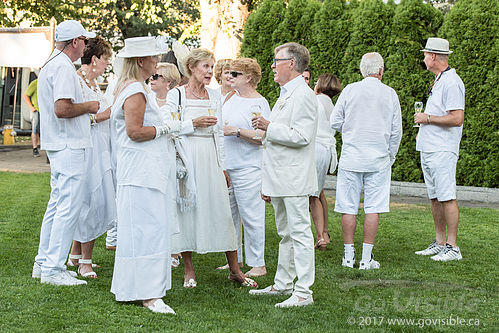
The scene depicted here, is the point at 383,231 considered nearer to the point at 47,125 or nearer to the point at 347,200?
the point at 347,200

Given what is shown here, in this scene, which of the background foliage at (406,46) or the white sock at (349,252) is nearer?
the white sock at (349,252)

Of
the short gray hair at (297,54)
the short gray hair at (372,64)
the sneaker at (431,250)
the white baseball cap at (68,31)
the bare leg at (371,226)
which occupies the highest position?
the white baseball cap at (68,31)

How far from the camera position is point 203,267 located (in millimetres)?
7738

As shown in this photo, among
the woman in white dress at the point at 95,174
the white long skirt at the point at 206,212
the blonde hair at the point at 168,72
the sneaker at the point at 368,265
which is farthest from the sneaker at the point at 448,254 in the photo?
the woman in white dress at the point at 95,174

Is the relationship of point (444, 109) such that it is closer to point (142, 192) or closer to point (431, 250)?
point (431, 250)

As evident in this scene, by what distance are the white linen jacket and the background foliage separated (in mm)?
8219

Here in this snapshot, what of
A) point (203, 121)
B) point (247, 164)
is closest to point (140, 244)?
point (203, 121)

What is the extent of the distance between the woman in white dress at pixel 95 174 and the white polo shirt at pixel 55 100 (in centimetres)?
35

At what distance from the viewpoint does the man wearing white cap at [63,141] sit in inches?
255

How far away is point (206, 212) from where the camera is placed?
675cm

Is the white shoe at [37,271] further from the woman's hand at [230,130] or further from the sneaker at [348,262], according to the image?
the sneaker at [348,262]

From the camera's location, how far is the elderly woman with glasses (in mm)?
7340

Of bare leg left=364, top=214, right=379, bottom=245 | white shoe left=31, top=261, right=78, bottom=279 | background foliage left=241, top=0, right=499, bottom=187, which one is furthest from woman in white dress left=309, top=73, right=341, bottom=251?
background foliage left=241, top=0, right=499, bottom=187

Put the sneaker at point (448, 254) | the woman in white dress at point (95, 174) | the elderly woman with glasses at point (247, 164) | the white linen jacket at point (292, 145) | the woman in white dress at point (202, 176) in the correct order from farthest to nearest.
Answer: the sneaker at point (448, 254) → the elderly woman with glasses at point (247, 164) → the woman in white dress at point (95, 174) → the woman in white dress at point (202, 176) → the white linen jacket at point (292, 145)
